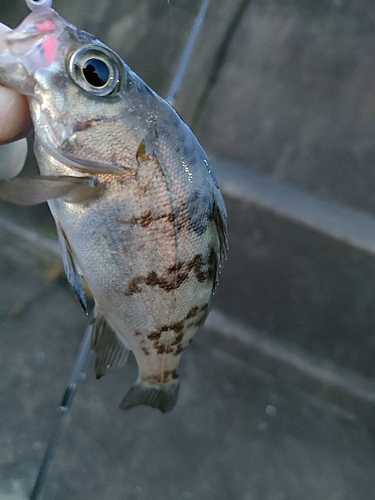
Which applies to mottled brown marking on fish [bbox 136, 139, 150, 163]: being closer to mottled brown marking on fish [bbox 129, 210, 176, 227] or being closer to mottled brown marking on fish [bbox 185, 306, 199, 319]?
mottled brown marking on fish [bbox 129, 210, 176, 227]

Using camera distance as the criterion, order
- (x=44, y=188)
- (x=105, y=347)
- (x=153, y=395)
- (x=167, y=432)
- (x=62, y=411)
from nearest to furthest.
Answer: (x=44, y=188) → (x=105, y=347) → (x=153, y=395) → (x=62, y=411) → (x=167, y=432)

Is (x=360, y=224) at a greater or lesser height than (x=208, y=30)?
lesser

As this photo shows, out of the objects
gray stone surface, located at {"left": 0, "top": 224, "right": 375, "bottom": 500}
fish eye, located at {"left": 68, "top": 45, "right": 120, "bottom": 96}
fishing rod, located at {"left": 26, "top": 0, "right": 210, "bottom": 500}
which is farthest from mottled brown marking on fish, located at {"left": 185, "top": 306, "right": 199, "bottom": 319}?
gray stone surface, located at {"left": 0, "top": 224, "right": 375, "bottom": 500}

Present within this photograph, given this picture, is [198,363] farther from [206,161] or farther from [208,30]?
[208,30]

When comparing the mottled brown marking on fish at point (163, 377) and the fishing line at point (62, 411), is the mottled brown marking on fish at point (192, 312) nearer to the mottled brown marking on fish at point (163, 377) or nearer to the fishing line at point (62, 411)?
the mottled brown marking on fish at point (163, 377)

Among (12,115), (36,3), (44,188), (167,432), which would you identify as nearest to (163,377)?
(44,188)

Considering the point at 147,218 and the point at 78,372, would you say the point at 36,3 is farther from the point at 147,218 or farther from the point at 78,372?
the point at 78,372

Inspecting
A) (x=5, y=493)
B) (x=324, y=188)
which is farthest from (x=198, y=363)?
(x=324, y=188)
